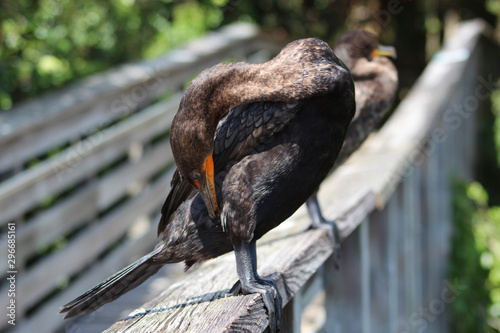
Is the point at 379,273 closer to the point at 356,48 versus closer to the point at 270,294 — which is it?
the point at 356,48

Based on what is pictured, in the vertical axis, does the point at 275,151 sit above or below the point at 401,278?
above

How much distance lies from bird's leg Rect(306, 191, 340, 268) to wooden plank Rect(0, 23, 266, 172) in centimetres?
192

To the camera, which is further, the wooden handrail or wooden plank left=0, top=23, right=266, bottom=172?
wooden plank left=0, top=23, right=266, bottom=172

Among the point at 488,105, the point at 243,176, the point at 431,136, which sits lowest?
the point at 488,105

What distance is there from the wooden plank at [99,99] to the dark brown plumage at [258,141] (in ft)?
6.79

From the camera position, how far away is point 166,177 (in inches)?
190

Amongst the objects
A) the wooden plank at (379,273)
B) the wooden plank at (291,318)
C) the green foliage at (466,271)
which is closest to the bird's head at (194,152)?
the wooden plank at (291,318)

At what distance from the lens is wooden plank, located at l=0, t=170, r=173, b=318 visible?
3.39 meters

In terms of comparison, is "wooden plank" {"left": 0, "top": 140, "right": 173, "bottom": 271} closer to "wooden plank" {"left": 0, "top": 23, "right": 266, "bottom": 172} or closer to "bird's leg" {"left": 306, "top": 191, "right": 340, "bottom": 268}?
"wooden plank" {"left": 0, "top": 23, "right": 266, "bottom": 172}

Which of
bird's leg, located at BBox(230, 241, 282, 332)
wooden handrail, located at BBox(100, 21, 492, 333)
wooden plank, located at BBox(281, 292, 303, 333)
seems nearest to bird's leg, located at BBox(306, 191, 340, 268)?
wooden handrail, located at BBox(100, 21, 492, 333)

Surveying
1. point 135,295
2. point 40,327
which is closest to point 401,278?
point 135,295

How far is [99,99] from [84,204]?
0.71 metres

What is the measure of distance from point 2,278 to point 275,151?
240cm

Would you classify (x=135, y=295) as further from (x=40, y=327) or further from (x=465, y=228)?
(x=465, y=228)
